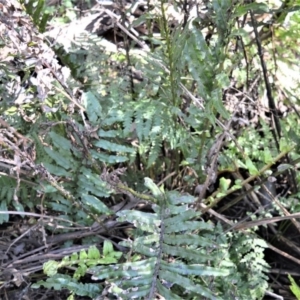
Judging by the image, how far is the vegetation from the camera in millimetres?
1222

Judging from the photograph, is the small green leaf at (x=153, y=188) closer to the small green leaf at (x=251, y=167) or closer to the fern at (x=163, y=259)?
the fern at (x=163, y=259)

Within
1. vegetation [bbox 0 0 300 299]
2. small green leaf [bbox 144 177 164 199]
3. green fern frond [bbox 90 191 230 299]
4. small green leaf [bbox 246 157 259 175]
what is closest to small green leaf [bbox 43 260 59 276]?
vegetation [bbox 0 0 300 299]

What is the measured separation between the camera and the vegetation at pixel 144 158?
4.01 ft

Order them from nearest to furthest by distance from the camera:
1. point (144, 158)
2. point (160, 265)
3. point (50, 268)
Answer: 1. point (160, 265)
2. point (50, 268)
3. point (144, 158)

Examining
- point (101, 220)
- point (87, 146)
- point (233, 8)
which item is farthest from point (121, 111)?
point (233, 8)

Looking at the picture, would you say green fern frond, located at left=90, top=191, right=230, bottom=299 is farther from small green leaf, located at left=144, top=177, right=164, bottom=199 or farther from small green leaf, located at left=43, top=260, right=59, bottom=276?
small green leaf, located at left=43, top=260, right=59, bottom=276

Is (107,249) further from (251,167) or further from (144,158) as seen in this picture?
(251,167)

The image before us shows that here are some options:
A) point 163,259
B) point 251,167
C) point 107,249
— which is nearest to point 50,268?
point 107,249

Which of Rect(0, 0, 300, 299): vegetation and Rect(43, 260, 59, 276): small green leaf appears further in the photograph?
Rect(43, 260, 59, 276): small green leaf

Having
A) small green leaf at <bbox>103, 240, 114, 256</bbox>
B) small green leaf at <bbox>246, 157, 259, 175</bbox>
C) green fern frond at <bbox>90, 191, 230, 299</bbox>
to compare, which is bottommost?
small green leaf at <bbox>103, 240, 114, 256</bbox>

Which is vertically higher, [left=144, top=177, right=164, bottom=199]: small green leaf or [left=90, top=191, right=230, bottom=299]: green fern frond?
[left=144, top=177, right=164, bottom=199]: small green leaf

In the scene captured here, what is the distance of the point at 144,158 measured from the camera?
159cm

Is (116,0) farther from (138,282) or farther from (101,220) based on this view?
(138,282)

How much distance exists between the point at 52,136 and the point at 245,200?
719 millimetres
